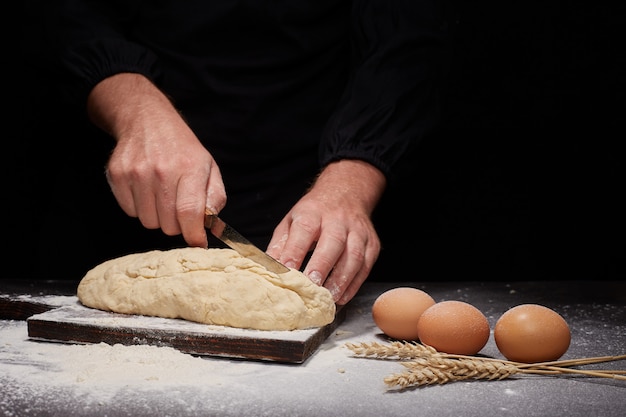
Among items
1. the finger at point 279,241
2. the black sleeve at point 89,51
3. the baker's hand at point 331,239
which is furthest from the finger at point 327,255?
the black sleeve at point 89,51

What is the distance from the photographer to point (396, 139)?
2473mm

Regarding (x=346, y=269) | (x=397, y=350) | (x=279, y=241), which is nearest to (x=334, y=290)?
(x=346, y=269)

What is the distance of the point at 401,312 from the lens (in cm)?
171

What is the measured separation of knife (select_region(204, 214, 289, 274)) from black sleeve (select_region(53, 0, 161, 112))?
0.75 meters

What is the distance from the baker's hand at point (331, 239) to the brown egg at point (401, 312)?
0.19m

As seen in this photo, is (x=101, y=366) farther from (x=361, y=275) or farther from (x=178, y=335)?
(x=361, y=275)

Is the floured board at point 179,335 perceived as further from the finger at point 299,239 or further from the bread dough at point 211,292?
the finger at point 299,239

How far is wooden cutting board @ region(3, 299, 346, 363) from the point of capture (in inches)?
61.2

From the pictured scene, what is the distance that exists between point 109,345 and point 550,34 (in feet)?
7.61

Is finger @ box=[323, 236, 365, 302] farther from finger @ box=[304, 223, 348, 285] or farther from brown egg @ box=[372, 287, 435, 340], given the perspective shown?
brown egg @ box=[372, 287, 435, 340]

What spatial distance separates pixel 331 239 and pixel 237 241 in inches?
10.2

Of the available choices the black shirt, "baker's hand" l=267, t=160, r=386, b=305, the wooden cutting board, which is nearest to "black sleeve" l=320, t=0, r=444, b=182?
the black shirt

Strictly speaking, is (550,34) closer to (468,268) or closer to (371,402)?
(468,268)

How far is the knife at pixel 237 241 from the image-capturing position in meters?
1.80
